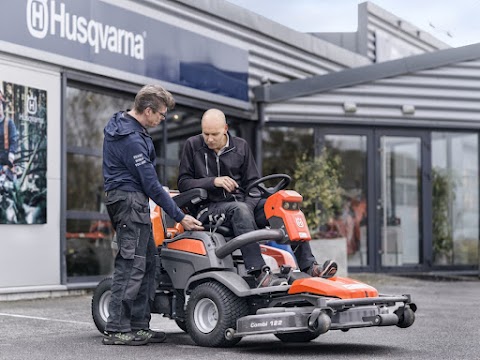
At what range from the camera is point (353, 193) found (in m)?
15.8

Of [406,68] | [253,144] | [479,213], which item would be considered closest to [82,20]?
[253,144]

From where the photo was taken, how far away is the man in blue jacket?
21.5 feet

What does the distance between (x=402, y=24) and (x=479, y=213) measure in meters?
7.14

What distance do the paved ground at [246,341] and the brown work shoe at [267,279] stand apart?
0.43m

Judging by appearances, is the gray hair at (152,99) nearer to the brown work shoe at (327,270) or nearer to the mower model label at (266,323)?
the brown work shoe at (327,270)

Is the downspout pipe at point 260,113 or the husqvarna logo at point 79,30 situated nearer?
the husqvarna logo at point 79,30

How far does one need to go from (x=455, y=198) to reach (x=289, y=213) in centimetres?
1055

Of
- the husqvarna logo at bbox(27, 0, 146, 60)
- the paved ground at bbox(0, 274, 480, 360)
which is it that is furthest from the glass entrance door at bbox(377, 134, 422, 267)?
the paved ground at bbox(0, 274, 480, 360)

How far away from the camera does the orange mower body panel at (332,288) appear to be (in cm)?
595

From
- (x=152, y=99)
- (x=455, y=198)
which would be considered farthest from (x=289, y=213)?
(x=455, y=198)

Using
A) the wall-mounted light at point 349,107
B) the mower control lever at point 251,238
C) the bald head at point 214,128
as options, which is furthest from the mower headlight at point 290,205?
the wall-mounted light at point 349,107

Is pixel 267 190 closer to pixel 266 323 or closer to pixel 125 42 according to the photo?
pixel 266 323

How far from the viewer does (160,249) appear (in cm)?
689

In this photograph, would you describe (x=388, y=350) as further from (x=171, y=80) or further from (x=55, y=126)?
(x=171, y=80)
